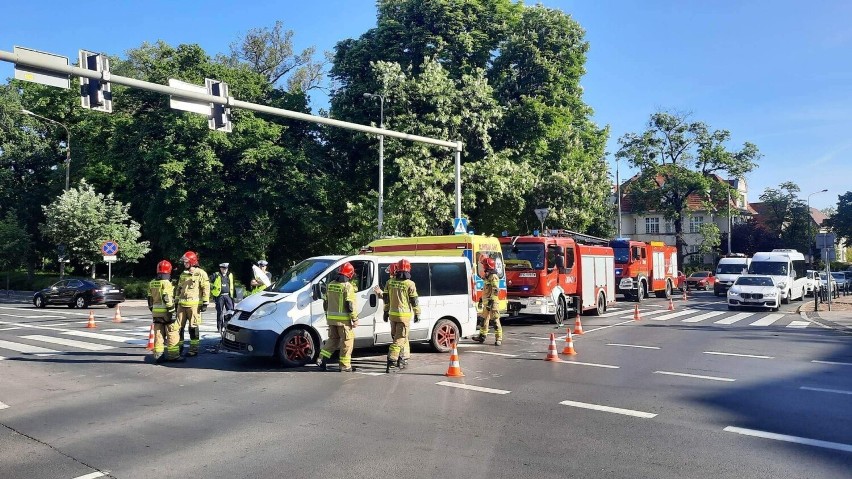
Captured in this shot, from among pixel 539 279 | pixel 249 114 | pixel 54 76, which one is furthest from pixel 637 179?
pixel 54 76

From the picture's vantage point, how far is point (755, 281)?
2603 centimetres

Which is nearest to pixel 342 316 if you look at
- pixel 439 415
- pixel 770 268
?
pixel 439 415

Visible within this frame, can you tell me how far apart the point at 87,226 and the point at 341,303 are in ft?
90.6

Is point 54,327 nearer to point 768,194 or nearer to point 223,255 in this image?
point 223,255

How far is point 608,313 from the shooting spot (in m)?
23.9

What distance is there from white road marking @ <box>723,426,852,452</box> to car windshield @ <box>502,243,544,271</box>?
40.2 ft

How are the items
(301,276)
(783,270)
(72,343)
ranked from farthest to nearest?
(783,270) → (72,343) → (301,276)

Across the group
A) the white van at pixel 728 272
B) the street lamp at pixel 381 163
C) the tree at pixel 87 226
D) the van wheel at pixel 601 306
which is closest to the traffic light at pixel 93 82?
the street lamp at pixel 381 163

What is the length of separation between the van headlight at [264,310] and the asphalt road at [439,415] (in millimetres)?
900

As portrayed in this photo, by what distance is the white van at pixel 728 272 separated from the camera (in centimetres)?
3547

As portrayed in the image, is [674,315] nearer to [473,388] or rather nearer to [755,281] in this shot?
[755,281]

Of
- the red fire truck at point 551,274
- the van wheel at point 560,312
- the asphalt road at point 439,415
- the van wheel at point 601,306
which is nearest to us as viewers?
the asphalt road at point 439,415

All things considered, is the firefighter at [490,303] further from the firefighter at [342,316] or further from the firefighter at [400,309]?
the firefighter at [342,316]

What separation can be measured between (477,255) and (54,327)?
1215 cm
